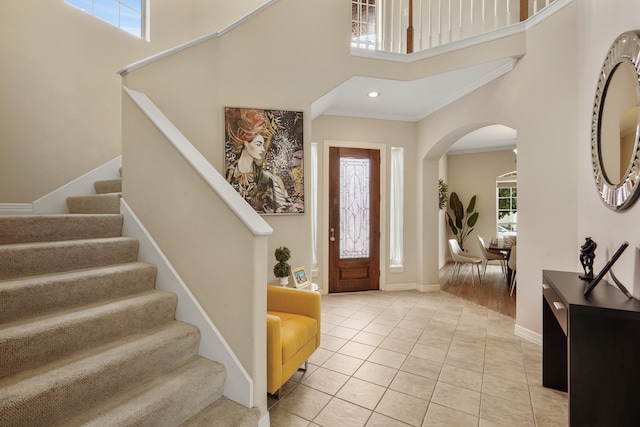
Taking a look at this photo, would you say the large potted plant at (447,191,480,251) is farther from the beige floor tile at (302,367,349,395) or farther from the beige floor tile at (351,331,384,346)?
the beige floor tile at (302,367,349,395)

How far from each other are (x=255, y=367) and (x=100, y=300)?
3.47 ft

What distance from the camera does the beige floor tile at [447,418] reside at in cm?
191

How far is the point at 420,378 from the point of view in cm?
244

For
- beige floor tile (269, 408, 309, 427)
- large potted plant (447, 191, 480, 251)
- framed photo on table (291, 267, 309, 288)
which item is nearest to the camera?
beige floor tile (269, 408, 309, 427)

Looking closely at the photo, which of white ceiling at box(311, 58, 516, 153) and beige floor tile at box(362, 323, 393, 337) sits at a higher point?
white ceiling at box(311, 58, 516, 153)

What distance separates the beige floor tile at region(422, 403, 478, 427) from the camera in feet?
6.27

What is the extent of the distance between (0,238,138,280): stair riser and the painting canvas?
1.24 metres

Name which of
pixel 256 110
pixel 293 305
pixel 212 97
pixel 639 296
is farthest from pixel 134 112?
pixel 639 296

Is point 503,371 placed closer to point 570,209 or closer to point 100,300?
point 570,209

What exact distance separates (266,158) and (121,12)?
2797 millimetres

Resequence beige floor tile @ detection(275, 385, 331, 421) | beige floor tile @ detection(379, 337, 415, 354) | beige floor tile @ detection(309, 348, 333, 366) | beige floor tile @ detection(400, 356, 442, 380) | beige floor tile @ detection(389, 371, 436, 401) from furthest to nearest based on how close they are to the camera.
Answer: beige floor tile @ detection(379, 337, 415, 354), beige floor tile @ detection(309, 348, 333, 366), beige floor tile @ detection(400, 356, 442, 380), beige floor tile @ detection(389, 371, 436, 401), beige floor tile @ detection(275, 385, 331, 421)

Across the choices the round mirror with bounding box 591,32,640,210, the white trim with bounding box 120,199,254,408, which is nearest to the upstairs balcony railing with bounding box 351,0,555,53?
the round mirror with bounding box 591,32,640,210

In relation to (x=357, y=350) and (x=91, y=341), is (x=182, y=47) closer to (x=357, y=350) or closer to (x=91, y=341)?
(x=91, y=341)

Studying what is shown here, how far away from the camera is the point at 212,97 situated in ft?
10.2
